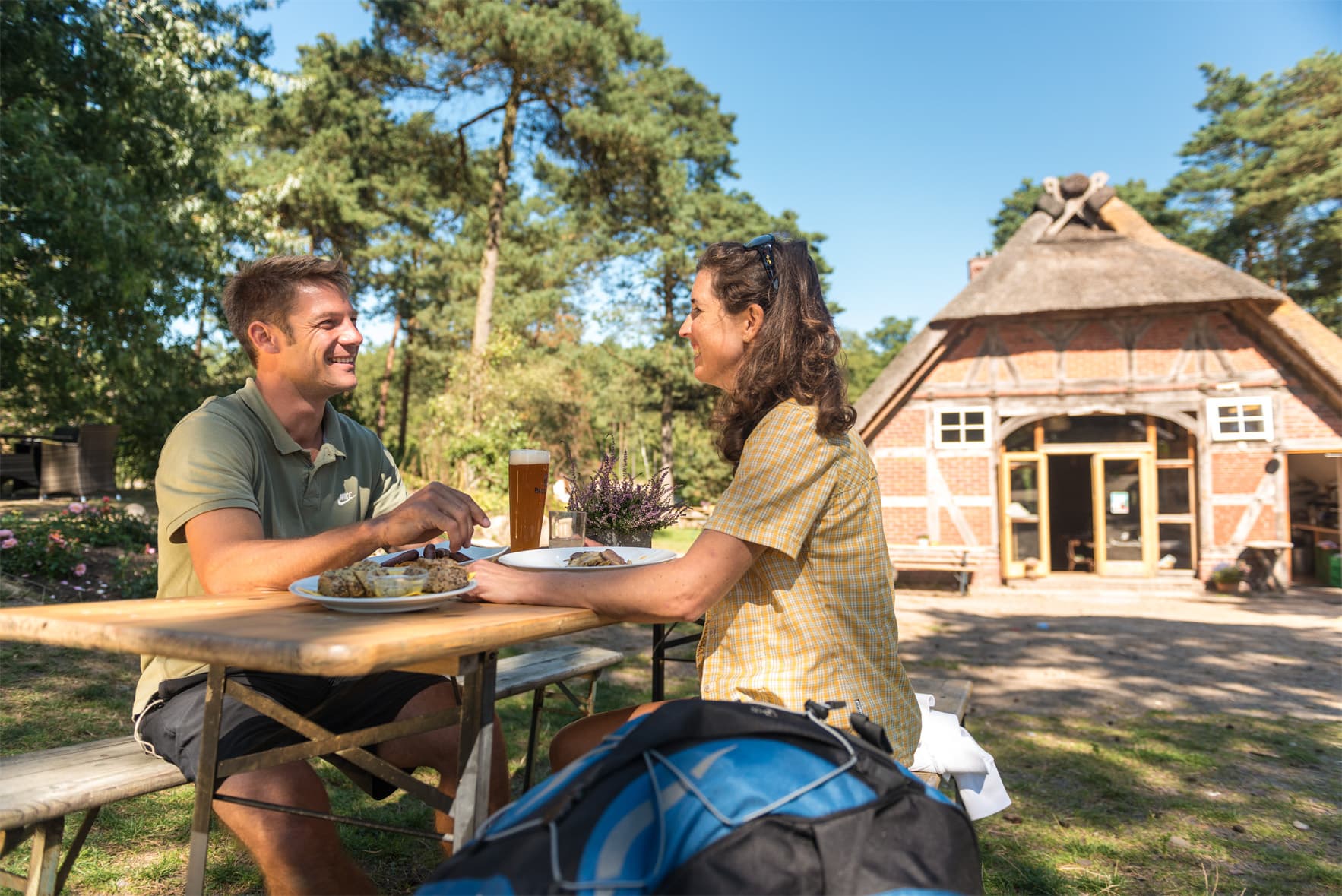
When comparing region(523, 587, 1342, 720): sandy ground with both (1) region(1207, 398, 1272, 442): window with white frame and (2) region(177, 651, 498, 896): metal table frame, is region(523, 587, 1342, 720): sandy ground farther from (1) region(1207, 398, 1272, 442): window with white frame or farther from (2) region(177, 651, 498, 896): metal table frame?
(2) region(177, 651, 498, 896): metal table frame

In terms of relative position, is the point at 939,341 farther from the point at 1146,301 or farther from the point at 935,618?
the point at 935,618

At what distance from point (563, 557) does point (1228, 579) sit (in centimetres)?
1185

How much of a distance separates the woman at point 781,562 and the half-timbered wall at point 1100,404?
10.3 metres

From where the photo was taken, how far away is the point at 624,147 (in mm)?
13305

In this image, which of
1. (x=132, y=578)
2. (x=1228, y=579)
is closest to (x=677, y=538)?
(x=1228, y=579)

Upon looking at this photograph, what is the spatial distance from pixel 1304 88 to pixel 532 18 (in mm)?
20245

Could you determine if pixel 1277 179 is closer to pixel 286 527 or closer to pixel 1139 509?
pixel 1139 509

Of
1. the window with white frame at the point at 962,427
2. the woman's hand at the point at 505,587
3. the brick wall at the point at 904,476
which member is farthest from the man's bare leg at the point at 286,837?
the window with white frame at the point at 962,427

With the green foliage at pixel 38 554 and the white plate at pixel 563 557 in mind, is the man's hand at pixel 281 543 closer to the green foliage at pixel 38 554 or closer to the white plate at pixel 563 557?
the white plate at pixel 563 557

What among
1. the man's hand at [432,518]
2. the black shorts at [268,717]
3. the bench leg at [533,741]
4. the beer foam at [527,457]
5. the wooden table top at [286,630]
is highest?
the beer foam at [527,457]

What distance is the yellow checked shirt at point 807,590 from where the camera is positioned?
4.98 ft

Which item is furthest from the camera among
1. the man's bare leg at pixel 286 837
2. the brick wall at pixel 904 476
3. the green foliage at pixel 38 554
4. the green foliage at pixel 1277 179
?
the green foliage at pixel 1277 179

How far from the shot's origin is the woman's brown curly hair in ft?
5.53

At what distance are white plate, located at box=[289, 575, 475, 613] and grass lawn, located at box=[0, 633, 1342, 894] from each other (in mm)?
1338
